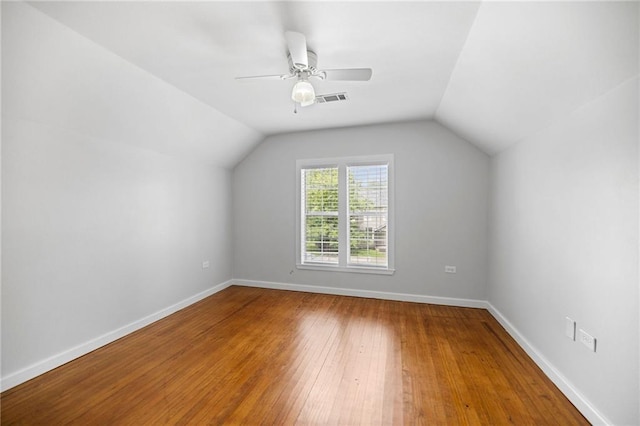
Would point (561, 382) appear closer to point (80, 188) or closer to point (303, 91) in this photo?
point (303, 91)

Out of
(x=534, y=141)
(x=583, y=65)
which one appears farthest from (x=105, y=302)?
(x=534, y=141)

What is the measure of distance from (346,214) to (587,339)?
3137mm

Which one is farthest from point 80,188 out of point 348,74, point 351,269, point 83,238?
point 351,269

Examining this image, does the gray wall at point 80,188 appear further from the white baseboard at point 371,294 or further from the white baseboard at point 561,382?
the white baseboard at point 561,382

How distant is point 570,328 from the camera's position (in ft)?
6.84

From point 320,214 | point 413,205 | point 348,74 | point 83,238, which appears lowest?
point 83,238

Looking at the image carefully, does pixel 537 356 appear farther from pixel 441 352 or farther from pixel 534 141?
pixel 534 141

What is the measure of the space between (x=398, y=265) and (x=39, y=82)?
439cm

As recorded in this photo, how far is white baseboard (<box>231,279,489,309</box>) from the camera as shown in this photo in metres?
3.98

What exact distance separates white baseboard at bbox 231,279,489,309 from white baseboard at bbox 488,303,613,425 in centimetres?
77

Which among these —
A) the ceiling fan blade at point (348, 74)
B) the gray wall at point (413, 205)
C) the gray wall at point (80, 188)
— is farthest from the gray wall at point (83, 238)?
the ceiling fan blade at point (348, 74)

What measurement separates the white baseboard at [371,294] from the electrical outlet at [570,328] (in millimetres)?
1823

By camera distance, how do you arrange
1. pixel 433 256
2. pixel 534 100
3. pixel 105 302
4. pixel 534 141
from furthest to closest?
1. pixel 433 256
2. pixel 105 302
3. pixel 534 141
4. pixel 534 100

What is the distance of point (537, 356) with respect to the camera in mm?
2512
